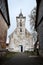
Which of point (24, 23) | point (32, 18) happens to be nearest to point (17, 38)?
point (24, 23)

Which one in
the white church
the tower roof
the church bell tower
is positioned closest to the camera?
the tower roof

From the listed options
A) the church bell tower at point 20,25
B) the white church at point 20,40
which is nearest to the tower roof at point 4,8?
the white church at point 20,40

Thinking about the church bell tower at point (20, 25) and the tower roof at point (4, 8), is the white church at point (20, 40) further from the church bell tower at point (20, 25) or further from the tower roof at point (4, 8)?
the tower roof at point (4, 8)

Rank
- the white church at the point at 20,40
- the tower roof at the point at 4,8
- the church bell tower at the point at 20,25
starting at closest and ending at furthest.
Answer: the tower roof at the point at 4,8, the white church at the point at 20,40, the church bell tower at the point at 20,25

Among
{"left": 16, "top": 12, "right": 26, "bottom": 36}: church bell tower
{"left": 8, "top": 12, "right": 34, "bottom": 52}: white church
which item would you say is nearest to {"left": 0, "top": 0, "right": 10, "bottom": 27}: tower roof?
{"left": 8, "top": 12, "right": 34, "bottom": 52}: white church

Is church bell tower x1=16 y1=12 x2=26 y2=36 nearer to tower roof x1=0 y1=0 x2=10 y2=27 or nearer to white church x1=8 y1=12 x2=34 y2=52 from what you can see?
white church x1=8 y1=12 x2=34 y2=52

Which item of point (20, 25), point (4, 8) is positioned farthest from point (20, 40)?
point (4, 8)

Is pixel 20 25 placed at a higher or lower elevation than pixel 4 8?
lower

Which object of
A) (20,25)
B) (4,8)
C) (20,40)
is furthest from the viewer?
(20,25)

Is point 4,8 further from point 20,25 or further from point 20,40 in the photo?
point 20,25

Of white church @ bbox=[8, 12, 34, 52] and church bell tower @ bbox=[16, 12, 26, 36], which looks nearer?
white church @ bbox=[8, 12, 34, 52]

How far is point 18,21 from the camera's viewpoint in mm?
54969

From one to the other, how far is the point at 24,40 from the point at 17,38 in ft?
7.08

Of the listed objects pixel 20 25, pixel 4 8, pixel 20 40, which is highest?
pixel 4 8
